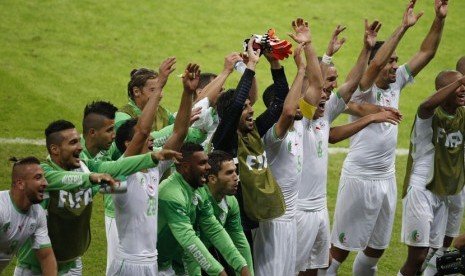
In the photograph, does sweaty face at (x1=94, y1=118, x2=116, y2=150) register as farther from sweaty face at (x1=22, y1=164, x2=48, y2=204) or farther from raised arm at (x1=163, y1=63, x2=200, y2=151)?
A: sweaty face at (x1=22, y1=164, x2=48, y2=204)

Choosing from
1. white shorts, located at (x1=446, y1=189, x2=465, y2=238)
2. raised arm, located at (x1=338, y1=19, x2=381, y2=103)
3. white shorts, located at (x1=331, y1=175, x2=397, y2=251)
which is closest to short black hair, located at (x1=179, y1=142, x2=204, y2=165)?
raised arm, located at (x1=338, y1=19, x2=381, y2=103)

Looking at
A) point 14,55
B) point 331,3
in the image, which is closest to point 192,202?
point 14,55

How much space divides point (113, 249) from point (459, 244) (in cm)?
276

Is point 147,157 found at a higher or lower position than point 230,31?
lower

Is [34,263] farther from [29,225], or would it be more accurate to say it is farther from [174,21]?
[174,21]

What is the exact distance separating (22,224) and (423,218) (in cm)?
414

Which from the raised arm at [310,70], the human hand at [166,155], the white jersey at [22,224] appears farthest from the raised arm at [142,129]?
the raised arm at [310,70]

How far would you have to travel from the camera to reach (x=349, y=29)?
17.2m

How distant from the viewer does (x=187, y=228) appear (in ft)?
26.3

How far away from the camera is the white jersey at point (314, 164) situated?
31.7ft

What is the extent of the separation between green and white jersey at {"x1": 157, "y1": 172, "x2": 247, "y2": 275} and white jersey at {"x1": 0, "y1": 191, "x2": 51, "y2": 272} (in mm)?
896

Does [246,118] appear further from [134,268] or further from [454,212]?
[454,212]

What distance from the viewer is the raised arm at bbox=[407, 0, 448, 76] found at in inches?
405

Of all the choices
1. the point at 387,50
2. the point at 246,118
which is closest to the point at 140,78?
the point at 246,118
